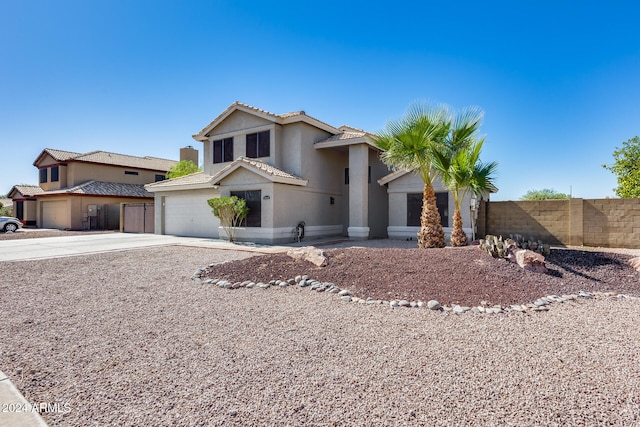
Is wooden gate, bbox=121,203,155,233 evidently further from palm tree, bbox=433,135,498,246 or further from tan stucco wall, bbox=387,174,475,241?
palm tree, bbox=433,135,498,246

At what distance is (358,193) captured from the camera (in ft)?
55.1

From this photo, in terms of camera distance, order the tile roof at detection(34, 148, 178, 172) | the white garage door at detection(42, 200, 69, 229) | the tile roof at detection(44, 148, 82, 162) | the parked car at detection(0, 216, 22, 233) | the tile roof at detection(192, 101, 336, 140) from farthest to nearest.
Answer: the tile roof at detection(34, 148, 178, 172), the tile roof at detection(44, 148, 82, 162), the white garage door at detection(42, 200, 69, 229), the parked car at detection(0, 216, 22, 233), the tile roof at detection(192, 101, 336, 140)

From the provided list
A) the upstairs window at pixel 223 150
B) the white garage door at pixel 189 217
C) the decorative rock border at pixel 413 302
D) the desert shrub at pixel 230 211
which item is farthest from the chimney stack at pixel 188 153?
the decorative rock border at pixel 413 302

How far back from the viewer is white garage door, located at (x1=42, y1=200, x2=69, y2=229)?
26.8 metres

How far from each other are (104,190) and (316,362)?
99.2 feet

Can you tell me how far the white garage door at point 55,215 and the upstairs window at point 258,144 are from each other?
19.2 metres

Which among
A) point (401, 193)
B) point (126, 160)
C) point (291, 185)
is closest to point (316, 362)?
point (291, 185)

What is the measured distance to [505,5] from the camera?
1063cm

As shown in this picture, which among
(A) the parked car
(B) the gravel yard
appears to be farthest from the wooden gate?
(B) the gravel yard

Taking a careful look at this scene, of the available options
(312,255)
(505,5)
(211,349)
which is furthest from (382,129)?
(211,349)

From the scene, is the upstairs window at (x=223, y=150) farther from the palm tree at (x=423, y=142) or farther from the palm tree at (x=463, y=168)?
the palm tree at (x=463, y=168)

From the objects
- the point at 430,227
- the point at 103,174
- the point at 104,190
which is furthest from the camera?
the point at 103,174

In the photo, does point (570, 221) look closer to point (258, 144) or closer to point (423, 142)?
point (423, 142)

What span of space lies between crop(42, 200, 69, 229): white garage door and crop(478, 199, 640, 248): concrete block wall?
103 feet
